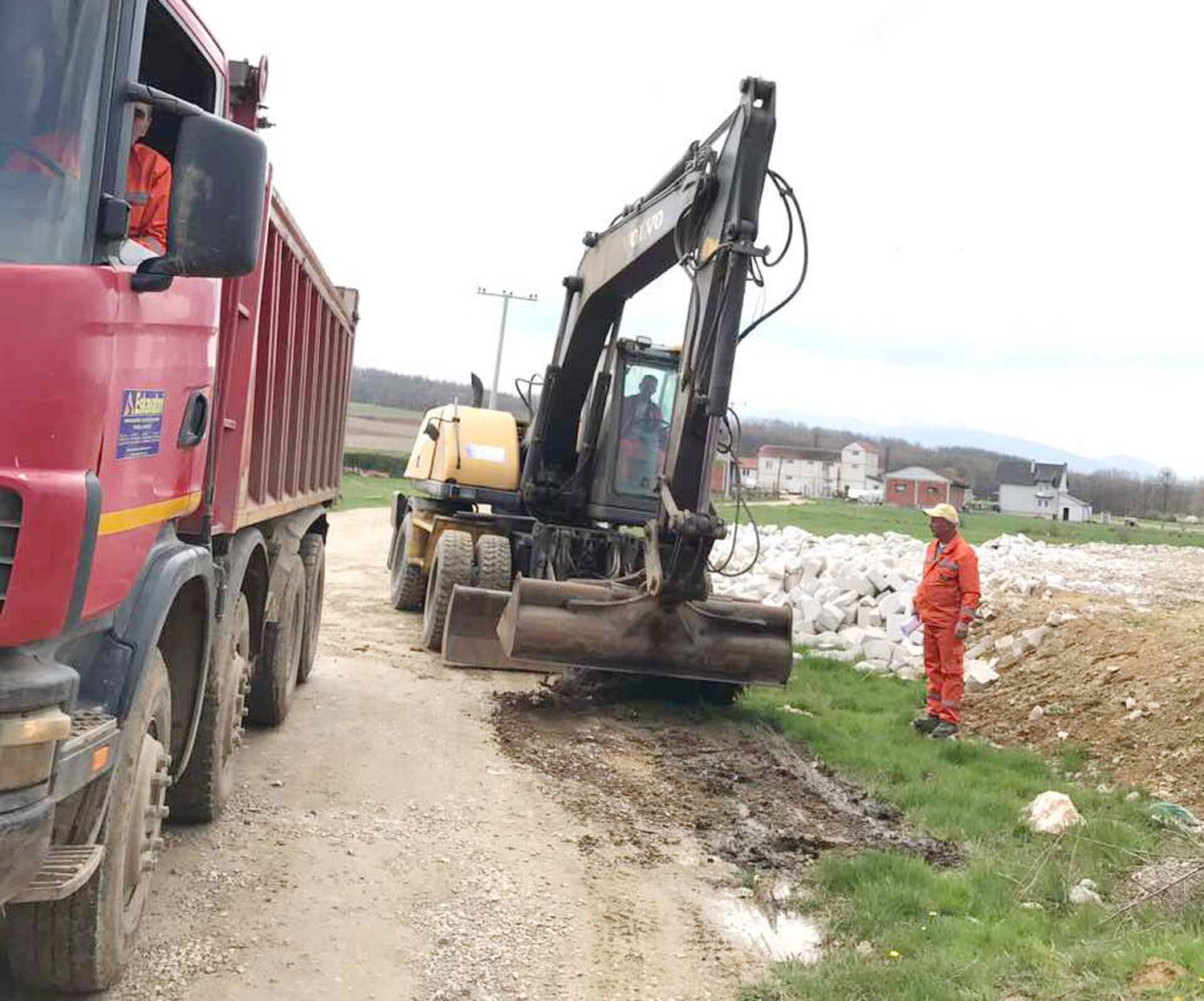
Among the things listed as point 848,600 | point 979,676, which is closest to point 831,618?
point 848,600

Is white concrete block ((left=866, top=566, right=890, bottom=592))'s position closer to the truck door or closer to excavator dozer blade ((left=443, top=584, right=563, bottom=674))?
excavator dozer blade ((left=443, top=584, right=563, bottom=674))

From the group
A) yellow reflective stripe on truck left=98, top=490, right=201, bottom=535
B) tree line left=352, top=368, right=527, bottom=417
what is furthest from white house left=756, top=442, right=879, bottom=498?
yellow reflective stripe on truck left=98, top=490, right=201, bottom=535

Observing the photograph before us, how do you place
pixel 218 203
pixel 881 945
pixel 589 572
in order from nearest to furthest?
pixel 218 203, pixel 881 945, pixel 589 572

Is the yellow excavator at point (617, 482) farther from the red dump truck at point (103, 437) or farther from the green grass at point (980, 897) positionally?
the red dump truck at point (103, 437)

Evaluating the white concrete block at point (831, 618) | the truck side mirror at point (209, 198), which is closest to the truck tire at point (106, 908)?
the truck side mirror at point (209, 198)

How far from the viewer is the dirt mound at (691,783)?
5941mm

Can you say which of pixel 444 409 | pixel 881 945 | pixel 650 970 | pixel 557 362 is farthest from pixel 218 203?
pixel 444 409

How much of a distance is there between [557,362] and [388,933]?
22.5 feet

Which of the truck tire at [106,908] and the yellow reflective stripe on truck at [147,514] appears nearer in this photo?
the yellow reflective stripe on truck at [147,514]

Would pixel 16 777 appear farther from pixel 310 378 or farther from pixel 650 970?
pixel 310 378

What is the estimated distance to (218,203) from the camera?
2973 mm

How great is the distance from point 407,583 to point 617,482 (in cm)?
348

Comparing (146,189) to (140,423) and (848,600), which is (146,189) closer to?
(140,423)

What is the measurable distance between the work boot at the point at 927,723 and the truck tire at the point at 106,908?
613cm
